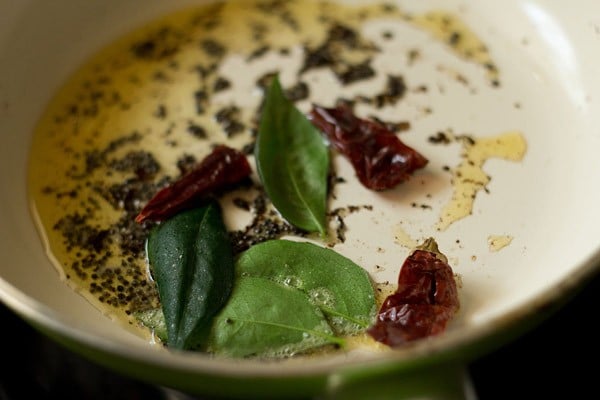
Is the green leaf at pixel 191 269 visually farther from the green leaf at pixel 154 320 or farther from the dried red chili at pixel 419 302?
the dried red chili at pixel 419 302

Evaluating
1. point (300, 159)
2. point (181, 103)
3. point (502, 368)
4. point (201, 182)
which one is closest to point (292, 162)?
point (300, 159)

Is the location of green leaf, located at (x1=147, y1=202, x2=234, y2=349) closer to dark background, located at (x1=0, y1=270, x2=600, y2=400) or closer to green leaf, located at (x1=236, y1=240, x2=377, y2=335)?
green leaf, located at (x1=236, y1=240, x2=377, y2=335)

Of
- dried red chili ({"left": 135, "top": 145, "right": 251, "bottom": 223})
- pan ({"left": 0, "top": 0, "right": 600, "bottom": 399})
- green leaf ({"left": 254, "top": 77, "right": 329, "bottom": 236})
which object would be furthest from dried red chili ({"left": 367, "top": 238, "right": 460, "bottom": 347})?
dried red chili ({"left": 135, "top": 145, "right": 251, "bottom": 223})

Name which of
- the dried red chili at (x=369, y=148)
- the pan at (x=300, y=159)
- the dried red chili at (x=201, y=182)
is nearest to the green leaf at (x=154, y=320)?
the pan at (x=300, y=159)

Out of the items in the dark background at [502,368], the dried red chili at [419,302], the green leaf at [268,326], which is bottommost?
the dark background at [502,368]

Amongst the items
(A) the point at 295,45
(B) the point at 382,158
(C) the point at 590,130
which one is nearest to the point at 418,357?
(B) the point at 382,158

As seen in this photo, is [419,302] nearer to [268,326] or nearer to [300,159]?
[268,326]

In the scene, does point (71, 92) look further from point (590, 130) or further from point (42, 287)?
point (590, 130)
